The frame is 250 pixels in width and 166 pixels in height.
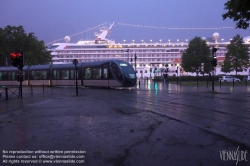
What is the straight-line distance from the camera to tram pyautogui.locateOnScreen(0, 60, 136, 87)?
27984 mm

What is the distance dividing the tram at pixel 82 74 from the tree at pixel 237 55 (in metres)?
40.5

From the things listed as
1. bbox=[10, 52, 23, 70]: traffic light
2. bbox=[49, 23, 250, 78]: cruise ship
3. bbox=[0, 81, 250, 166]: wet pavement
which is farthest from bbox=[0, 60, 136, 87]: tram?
bbox=[49, 23, 250, 78]: cruise ship

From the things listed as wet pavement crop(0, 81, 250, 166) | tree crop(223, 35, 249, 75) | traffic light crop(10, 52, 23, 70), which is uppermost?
tree crop(223, 35, 249, 75)

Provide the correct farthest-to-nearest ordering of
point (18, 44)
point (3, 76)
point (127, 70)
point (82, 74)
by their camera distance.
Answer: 1. point (18, 44)
2. point (3, 76)
3. point (82, 74)
4. point (127, 70)

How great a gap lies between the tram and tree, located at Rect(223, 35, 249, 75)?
1595 inches

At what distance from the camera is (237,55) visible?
60.8 m

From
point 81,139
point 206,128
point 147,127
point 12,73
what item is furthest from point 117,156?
point 12,73

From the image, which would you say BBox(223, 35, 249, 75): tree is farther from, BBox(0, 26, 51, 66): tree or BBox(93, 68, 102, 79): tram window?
BBox(0, 26, 51, 66): tree

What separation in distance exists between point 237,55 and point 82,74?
4298 cm

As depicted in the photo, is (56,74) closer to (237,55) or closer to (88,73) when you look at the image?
(88,73)

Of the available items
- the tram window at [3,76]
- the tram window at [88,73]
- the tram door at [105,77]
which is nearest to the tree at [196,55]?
the tram window at [88,73]

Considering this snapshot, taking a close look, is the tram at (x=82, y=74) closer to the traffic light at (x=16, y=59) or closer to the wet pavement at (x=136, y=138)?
the traffic light at (x=16, y=59)

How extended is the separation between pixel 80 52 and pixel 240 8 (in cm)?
7290

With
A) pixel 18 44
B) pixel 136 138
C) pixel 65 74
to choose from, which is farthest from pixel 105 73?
pixel 18 44
